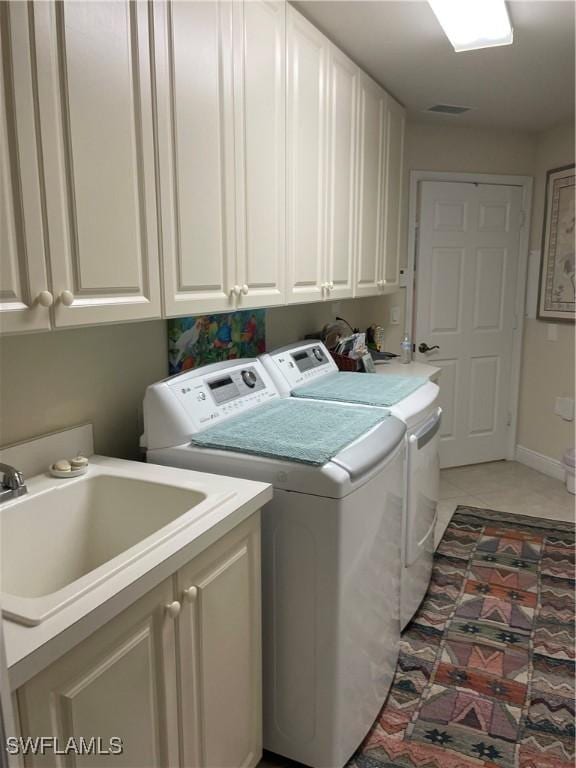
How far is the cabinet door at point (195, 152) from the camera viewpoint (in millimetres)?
1438

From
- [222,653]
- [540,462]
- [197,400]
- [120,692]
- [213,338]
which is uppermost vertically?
[213,338]

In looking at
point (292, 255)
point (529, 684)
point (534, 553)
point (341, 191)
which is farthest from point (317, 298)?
point (534, 553)

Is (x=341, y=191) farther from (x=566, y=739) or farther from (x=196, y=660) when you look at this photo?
(x=566, y=739)

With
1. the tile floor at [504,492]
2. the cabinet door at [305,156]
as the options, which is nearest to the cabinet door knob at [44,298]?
the cabinet door at [305,156]

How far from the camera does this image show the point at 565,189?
150 inches

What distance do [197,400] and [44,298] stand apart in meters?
0.72

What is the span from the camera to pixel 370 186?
9.01 feet

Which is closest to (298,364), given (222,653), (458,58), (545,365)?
(222,653)

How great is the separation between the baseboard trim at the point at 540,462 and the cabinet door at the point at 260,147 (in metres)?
2.93

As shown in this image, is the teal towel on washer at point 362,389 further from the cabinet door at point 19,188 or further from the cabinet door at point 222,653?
the cabinet door at point 19,188

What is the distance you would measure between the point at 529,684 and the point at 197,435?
154 centimetres

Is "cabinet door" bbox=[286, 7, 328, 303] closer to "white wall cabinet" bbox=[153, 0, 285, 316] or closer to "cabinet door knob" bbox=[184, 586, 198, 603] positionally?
"white wall cabinet" bbox=[153, 0, 285, 316]

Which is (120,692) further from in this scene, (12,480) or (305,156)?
(305,156)

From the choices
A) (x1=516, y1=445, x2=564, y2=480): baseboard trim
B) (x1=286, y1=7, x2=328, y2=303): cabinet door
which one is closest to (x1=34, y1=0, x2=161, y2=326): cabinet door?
(x1=286, y1=7, x2=328, y2=303): cabinet door
